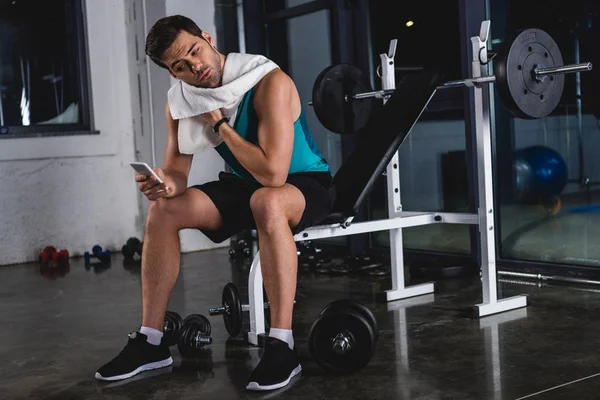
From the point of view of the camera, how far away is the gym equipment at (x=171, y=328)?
91.7 inches

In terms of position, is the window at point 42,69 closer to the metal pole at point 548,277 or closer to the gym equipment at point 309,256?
the gym equipment at point 309,256

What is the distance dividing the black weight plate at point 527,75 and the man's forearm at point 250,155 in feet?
2.93

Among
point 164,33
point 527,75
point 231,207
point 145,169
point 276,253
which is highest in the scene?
point 164,33

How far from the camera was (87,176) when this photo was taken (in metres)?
4.95

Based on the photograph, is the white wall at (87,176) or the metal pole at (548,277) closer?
the metal pole at (548,277)

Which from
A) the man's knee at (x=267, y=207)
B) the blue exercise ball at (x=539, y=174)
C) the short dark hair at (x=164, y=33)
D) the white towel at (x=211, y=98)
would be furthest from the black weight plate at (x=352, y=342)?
the blue exercise ball at (x=539, y=174)

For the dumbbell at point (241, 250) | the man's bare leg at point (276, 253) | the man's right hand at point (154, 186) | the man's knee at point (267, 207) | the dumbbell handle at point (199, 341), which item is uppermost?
the man's right hand at point (154, 186)

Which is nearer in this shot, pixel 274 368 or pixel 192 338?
pixel 274 368

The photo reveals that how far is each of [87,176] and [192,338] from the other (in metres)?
2.93

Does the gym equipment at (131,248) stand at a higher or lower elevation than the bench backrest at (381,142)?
lower

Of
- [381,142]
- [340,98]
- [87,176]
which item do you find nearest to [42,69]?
[87,176]

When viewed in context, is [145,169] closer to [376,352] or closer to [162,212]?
[162,212]

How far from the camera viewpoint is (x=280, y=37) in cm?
478

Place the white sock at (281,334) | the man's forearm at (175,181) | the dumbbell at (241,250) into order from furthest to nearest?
the dumbbell at (241,250), the man's forearm at (175,181), the white sock at (281,334)
